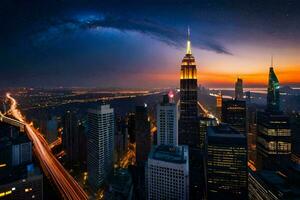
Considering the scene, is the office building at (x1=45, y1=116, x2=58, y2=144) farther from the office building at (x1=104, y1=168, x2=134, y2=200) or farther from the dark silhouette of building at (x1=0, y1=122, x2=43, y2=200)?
the office building at (x1=104, y1=168, x2=134, y2=200)

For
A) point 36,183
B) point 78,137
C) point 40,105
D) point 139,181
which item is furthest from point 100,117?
point 40,105

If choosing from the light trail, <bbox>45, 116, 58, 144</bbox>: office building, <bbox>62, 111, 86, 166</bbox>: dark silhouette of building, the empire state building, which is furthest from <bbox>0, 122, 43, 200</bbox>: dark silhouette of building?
the empire state building

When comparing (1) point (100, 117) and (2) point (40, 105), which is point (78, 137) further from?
(2) point (40, 105)

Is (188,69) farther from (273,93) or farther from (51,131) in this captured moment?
(51,131)

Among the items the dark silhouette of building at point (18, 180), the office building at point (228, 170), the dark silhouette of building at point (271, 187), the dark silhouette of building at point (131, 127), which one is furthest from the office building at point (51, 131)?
the dark silhouette of building at point (271, 187)

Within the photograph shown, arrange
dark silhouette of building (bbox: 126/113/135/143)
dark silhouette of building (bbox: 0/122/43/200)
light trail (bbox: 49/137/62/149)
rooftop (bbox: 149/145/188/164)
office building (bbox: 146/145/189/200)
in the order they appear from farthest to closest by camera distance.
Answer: dark silhouette of building (bbox: 126/113/135/143) < light trail (bbox: 49/137/62/149) < rooftop (bbox: 149/145/188/164) < office building (bbox: 146/145/189/200) < dark silhouette of building (bbox: 0/122/43/200)

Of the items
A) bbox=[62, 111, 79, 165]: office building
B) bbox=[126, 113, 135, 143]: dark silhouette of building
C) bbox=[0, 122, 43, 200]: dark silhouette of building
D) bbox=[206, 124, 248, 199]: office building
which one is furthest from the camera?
bbox=[126, 113, 135, 143]: dark silhouette of building

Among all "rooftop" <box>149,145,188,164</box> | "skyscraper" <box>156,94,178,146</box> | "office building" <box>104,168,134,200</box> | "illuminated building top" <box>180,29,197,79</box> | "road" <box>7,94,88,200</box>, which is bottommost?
"office building" <box>104,168,134,200</box>
